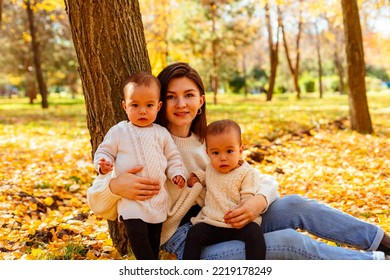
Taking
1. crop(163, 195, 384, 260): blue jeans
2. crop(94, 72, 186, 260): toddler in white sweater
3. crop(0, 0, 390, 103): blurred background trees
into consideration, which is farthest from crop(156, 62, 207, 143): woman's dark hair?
crop(0, 0, 390, 103): blurred background trees

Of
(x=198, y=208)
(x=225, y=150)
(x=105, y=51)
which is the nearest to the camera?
(x=225, y=150)

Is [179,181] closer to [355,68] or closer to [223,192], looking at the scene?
[223,192]

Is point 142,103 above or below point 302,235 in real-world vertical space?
above

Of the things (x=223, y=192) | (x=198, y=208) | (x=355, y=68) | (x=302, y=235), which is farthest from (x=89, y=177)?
(x=355, y=68)

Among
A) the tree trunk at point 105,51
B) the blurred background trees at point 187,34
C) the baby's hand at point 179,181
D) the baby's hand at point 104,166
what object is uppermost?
the blurred background trees at point 187,34

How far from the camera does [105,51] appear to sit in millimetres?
3010

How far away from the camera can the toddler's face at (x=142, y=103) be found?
2592 mm

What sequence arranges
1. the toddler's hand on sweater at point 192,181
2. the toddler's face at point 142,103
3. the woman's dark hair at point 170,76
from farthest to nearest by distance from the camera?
the woman's dark hair at point 170,76 < the toddler's hand on sweater at point 192,181 < the toddler's face at point 142,103

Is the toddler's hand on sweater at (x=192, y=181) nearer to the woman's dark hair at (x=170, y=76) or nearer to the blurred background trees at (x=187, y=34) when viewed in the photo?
the woman's dark hair at (x=170, y=76)

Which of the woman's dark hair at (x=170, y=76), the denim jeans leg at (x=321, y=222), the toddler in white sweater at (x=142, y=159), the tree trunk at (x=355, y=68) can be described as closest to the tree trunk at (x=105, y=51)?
the woman's dark hair at (x=170, y=76)

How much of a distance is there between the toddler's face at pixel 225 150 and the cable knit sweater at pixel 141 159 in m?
0.20

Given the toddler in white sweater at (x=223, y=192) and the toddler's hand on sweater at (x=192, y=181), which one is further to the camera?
the toddler's hand on sweater at (x=192, y=181)

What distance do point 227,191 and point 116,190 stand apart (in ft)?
1.92

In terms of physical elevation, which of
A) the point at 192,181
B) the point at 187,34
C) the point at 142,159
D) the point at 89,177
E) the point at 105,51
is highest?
the point at 187,34
